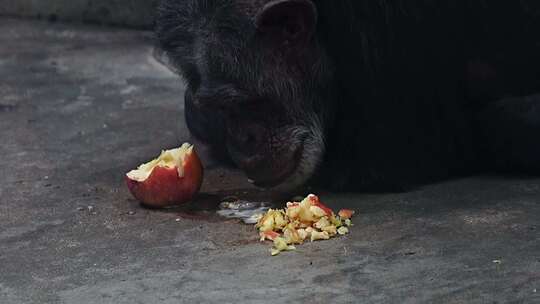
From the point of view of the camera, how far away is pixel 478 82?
14.4ft

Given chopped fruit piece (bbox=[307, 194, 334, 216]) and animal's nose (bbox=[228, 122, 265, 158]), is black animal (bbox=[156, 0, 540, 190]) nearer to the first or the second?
animal's nose (bbox=[228, 122, 265, 158])

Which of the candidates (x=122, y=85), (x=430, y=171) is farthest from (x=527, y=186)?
(x=122, y=85)

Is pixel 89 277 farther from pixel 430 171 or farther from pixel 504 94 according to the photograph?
pixel 504 94

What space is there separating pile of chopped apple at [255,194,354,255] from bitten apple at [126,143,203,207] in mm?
395

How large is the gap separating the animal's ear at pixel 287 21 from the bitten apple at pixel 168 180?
54 cm

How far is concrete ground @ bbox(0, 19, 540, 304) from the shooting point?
335 cm

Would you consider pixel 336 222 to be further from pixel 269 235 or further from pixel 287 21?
pixel 287 21

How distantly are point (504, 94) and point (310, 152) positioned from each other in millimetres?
736

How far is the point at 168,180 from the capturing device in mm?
4223

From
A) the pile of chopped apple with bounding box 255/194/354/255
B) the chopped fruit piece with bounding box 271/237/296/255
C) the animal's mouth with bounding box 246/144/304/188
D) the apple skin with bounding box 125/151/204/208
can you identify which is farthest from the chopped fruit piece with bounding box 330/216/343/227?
the apple skin with bounding box 125/151/204/208

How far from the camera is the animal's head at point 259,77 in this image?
405 cm

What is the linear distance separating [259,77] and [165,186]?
0.49 m

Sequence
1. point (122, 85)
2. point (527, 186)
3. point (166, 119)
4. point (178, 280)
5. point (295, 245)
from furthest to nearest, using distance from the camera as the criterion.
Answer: point (122, 85)
point (166, 119)
point (527, 186)
point (295, 245)
point (178, 280)

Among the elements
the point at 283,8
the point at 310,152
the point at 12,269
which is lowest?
the point at 12,269
